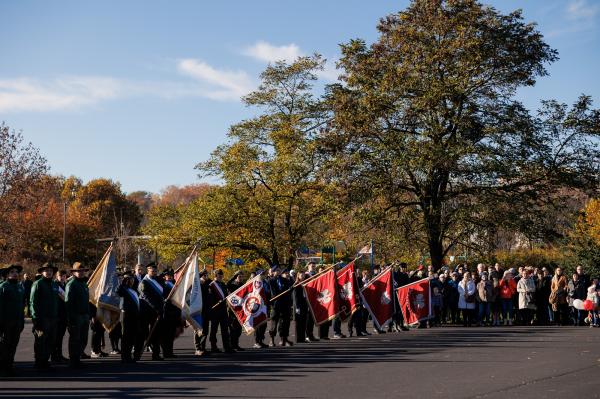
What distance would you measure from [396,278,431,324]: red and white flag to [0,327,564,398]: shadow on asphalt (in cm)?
265

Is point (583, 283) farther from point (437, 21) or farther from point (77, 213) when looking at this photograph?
point (77, 213)

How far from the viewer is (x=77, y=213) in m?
75.8

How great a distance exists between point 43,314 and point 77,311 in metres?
0.94

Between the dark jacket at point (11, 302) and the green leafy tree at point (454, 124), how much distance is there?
23.2 metres

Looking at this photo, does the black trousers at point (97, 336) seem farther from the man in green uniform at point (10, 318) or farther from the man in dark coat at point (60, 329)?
the man in green uniform at point (10, 318)

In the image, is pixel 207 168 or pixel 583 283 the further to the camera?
pixel 207 168

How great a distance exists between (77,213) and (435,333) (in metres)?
57.4

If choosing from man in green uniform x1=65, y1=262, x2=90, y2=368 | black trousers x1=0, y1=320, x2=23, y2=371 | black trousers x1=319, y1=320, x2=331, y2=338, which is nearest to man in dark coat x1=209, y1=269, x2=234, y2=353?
man in green uniform x1=65, y1=262, x2=90, y2=368

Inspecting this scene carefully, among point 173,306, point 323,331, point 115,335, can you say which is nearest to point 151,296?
point 173,306

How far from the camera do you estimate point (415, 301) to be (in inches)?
1003

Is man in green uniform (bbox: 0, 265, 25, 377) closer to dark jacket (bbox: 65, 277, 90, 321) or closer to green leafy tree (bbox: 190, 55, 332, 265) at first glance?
dark jacket (bbox: 65, 277, 90, 321)

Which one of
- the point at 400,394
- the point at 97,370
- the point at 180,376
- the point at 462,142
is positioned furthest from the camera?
the point at 462,142

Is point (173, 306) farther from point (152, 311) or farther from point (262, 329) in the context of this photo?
point (262, 329)

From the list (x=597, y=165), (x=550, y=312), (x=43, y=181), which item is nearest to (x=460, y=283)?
(x=550, y=312)
